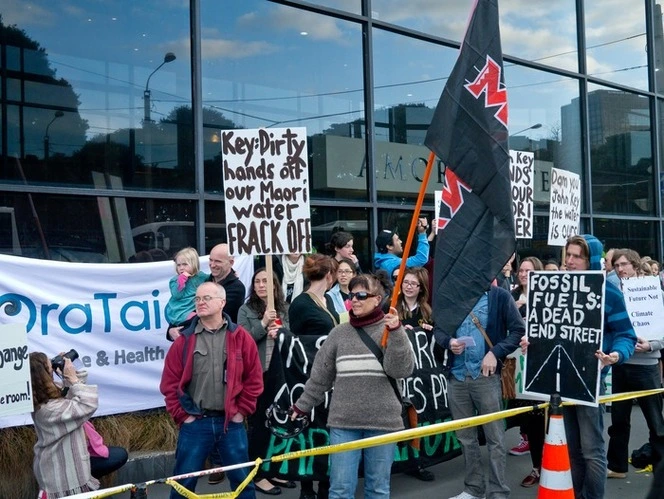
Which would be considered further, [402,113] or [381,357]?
[402,113]

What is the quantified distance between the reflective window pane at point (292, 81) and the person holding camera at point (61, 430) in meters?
3.91

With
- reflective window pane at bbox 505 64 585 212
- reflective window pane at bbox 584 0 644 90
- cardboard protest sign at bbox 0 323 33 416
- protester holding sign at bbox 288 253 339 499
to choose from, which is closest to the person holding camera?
cardboard protest sign at bbox 0 323 33 416

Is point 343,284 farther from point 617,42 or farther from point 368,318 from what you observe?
point 617,42

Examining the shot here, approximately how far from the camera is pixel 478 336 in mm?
5891

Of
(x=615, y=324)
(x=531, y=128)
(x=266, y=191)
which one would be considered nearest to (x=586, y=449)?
(x=615, y=324)

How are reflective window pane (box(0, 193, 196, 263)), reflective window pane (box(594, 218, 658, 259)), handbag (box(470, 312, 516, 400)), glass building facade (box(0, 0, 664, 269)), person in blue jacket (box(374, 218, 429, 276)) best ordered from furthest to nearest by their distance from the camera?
reflective window pane (box(594, 218, 658, 259)), person in blue jacket (box(374, 218, 429, 276)), glass building facade (box(0, 0, 664, 269)), reflective window pane (box(0, 193, 196, 263)), handbag (box(470, 312, 516, 400))

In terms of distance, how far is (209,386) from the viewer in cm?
502

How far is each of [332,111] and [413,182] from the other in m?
1.56

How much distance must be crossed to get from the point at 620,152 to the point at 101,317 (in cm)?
1082

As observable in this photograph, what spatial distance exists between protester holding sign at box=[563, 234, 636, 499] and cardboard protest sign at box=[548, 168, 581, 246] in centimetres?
331

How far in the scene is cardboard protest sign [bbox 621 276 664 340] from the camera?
6.98 metres

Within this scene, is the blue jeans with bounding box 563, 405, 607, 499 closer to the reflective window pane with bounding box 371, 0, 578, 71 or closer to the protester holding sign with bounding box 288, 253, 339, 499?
the protester holding sign with bounding box 288, 253, 339, 499

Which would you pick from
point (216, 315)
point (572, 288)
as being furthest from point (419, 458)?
point (216, 315)

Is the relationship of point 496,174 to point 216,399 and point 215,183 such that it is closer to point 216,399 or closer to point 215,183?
point 216,399
